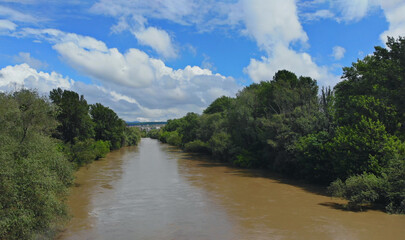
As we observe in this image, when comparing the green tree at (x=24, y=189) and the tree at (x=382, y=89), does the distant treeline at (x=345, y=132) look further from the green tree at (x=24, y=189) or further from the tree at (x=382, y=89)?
the green tree at (x=24, y=189)

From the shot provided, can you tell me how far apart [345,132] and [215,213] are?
1363cm

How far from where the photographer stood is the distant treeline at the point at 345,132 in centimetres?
2122

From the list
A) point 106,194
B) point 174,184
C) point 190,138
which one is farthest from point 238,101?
point 190,138

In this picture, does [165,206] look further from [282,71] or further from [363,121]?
[282,71]

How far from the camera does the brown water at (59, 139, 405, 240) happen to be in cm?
1683

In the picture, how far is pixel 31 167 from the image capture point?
13.6 m

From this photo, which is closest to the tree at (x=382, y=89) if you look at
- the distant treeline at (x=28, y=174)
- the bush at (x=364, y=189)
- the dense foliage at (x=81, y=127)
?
the bush at (x=364, y=189)

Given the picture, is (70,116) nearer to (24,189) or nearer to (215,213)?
(215,213)

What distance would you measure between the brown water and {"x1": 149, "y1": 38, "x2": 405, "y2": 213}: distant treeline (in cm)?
203

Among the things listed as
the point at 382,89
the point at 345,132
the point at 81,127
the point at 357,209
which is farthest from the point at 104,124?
the point at 357,209

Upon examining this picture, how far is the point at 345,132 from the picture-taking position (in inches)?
1028

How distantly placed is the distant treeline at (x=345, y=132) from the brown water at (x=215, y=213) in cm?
203

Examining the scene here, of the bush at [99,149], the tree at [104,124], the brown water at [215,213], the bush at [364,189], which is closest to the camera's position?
the brown water at [215,213]

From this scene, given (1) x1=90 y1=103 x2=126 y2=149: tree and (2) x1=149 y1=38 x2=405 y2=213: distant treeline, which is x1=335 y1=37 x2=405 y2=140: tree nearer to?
(2) x1=149 y1=38 x2=405 y2=213: distant treeline
